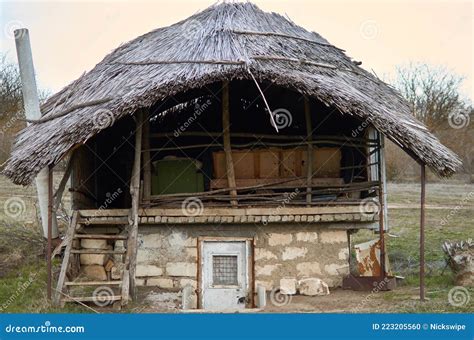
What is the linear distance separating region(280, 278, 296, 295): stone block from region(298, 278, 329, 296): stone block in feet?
0.34

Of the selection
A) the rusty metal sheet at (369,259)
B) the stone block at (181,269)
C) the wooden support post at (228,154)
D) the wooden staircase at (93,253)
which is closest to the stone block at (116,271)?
the wooden staircase at (93,253)

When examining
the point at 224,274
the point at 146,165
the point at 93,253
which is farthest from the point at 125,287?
the point at 146,165

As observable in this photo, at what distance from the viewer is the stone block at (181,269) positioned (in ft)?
36.4

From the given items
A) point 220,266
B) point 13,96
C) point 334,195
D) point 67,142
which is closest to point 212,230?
point 220,266

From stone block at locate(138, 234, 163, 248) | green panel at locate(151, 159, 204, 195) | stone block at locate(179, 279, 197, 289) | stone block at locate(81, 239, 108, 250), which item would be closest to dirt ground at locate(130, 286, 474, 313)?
stone block at locate(179, 279, 197, 289)

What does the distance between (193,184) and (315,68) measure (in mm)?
2772

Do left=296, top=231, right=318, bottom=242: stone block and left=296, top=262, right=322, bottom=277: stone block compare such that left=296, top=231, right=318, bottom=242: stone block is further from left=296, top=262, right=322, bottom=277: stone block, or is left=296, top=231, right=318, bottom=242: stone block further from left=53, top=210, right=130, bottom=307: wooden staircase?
left=53, top=210, right=130, bottom=307: wooden staircase

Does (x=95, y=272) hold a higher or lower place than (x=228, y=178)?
lower

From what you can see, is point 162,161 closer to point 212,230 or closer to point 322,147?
point 212,230

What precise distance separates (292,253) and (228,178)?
1.61 m

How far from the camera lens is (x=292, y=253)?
36.9 ft

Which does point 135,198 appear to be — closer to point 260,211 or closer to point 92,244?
point 92,244

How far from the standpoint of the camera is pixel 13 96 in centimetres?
2180

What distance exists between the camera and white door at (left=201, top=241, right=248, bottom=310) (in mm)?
11094
